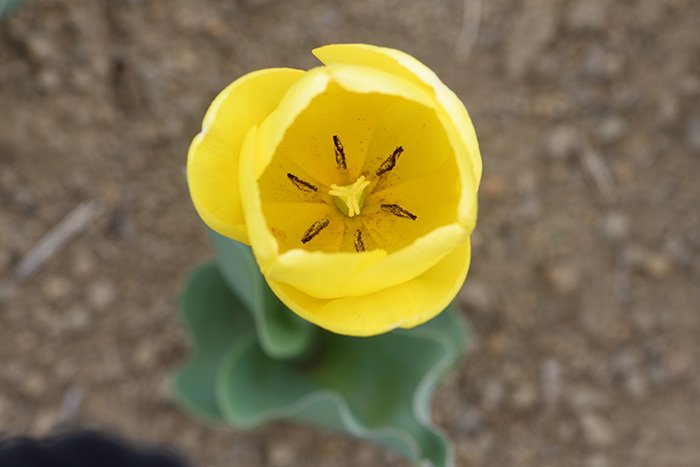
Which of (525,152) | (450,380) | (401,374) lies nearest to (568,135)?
(525,152)

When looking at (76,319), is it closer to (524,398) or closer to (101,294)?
(101,294)

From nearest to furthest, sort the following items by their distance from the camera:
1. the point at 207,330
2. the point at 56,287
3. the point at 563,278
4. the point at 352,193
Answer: the point at 352,193, the point at 207,330, the point at 56,287, the point at 563,278

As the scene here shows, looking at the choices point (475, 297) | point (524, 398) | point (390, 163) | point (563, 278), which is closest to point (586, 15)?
point (563, 278)

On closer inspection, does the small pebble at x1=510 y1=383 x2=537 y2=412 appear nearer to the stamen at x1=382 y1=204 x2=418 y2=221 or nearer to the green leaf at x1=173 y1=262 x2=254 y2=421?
the green leaf at x1=173 y1=262 x2=254 y2=421

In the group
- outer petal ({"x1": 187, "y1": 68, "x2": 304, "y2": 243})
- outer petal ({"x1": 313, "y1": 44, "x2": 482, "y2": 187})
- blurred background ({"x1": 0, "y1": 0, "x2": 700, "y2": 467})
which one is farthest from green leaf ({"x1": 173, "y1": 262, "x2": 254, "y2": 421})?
outer petal ({"x1": 313, "y1": 44, "x2": 482, "y2": 187})

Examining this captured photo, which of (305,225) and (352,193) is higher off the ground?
(352,193)

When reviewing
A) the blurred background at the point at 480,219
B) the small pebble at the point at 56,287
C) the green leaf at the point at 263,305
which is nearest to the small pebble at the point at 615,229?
the blurred background at the point at 480,219
